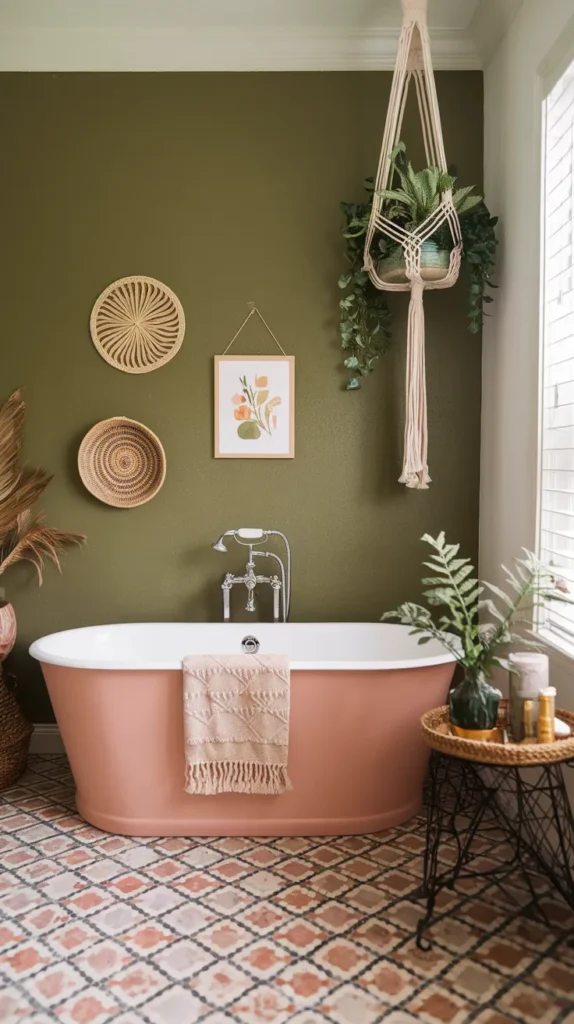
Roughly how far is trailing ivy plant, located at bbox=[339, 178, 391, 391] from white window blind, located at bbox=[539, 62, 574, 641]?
853 mm

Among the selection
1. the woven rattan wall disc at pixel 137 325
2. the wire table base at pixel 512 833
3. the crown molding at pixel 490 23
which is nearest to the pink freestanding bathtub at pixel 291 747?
the wire table base at pixel 512 833

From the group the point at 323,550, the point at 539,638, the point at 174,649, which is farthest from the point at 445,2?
the point at 174,649

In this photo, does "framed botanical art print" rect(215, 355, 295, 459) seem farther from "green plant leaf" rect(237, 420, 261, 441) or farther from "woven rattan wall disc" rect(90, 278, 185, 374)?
"woven rattan wall disc" rect(90, 278, 185, 374)

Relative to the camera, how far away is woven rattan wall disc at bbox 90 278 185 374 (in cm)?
349

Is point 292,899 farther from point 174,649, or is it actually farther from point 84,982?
point 174,649

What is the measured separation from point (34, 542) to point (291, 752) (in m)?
1.51

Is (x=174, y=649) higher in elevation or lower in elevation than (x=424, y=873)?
higher

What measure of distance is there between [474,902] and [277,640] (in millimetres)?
1336

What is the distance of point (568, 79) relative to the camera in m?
2.53

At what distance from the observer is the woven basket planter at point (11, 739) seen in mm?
3215

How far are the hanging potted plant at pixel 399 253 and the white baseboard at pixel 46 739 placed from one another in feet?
6.71

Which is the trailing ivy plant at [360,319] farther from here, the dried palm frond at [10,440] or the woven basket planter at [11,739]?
the woven basket planter at [11,739]

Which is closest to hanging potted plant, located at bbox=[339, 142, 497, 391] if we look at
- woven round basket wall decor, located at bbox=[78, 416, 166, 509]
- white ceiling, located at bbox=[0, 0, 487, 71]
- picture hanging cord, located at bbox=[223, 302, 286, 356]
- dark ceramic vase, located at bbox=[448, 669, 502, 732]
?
picture hanging cord, located at bbox=[223, 302, 286, 356]

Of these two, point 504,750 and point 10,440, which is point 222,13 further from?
point 504,750
